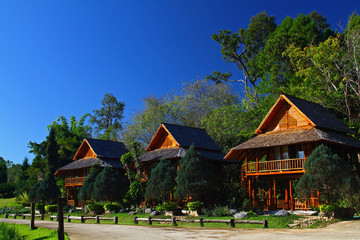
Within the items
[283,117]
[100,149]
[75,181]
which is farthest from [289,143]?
[75,181]

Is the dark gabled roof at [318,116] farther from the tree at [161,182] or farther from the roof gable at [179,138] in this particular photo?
the tree at [161,182]

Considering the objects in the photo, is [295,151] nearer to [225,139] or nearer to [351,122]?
[351,122]

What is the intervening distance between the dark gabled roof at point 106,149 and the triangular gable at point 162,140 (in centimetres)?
680

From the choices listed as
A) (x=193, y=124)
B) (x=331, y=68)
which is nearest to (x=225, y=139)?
(x=193, y=124)

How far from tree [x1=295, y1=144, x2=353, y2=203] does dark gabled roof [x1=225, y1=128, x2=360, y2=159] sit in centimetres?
321

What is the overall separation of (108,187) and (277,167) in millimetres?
15229

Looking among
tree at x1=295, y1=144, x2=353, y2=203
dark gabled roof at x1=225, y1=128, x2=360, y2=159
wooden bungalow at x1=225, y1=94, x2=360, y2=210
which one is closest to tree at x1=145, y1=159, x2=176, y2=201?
wooden bungalow at x1=225, y1=94, x2=360, y2=210

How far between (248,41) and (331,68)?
885 inches

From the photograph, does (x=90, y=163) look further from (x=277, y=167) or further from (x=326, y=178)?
(x=326, y=178)

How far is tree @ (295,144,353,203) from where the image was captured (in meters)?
22.0

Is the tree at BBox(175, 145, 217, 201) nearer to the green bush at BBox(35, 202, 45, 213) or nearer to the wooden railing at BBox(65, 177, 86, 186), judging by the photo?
the green bush at BBox(35, 202, 45, 213)

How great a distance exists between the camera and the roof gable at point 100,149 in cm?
4241

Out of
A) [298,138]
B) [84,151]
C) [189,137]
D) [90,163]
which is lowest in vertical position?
[90,163]

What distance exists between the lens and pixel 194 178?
95.0ft
